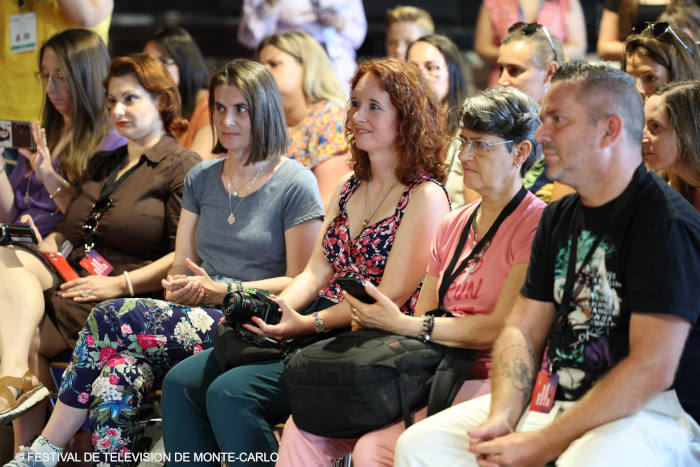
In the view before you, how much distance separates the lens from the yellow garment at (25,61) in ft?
14.0

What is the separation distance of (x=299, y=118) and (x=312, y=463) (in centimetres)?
214

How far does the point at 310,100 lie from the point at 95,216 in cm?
123

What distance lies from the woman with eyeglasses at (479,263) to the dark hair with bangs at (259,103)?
934mm

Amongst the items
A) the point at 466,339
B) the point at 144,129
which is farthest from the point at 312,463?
the point at 144,129

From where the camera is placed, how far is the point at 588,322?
1896 millimetres

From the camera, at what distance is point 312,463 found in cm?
225

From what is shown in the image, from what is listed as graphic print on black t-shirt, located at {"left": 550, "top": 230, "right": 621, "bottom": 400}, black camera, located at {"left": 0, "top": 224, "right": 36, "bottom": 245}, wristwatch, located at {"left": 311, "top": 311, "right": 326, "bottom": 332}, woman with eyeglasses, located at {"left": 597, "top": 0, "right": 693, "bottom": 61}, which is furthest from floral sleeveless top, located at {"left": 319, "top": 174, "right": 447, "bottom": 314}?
woman with eyeglasses, located at {"left": 597, "top": 0, "right": 693, "bottom": 61}

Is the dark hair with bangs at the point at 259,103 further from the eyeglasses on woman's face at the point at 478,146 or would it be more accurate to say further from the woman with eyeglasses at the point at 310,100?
the eyeglasses on woman's face at the point at 478,146

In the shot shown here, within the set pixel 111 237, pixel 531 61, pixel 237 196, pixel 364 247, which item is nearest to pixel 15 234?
pixel 111 237

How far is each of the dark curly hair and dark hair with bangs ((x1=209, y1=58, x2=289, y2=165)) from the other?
1.71 feet

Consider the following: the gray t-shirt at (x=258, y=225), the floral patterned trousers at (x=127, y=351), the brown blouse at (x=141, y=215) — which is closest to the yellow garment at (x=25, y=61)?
the brown blouse at (x=141, y=215)

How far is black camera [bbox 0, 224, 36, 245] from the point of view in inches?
127

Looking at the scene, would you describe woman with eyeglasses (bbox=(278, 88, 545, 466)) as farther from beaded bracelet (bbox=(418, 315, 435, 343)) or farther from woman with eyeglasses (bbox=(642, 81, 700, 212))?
woman with eyeglasses (bbox=(642, 81, 700, 212))

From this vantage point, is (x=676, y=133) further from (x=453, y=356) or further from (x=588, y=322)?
(x=453, y=356)
